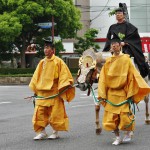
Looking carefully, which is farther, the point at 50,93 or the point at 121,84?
the point at 50,93

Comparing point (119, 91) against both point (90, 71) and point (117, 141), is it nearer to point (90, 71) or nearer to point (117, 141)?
point (117, 141)

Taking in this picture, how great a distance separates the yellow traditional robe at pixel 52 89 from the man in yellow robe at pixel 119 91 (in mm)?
903

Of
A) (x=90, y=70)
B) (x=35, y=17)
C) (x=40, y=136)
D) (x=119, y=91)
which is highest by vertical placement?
(x=35, y=17)

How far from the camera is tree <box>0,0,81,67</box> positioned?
40.4 metres

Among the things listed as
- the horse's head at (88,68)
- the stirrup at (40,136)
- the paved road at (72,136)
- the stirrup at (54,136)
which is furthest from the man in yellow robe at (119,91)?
the stirrup at (40,136)

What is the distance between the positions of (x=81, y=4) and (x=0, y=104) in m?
40.8

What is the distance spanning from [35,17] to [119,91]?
107ft

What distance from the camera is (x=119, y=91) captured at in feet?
32.4

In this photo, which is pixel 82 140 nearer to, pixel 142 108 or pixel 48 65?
pixel 48 65

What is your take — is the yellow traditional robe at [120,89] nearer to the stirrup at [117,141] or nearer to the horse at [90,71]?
the stirrup at [117,141]

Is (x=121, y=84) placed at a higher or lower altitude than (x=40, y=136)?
higher

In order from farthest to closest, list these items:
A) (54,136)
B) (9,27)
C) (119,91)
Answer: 1. (9,27)
2. (54,136)
3. (119,91)

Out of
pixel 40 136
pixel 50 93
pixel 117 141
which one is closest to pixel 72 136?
pixel 40 136

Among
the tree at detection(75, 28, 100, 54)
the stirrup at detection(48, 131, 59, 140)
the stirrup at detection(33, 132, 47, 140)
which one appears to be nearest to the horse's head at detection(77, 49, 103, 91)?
the stirrup at detection(48, 131, 59, 140)
